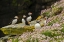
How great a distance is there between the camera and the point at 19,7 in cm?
4166

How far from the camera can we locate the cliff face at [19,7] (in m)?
38.2

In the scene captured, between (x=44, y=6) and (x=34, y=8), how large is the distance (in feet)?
5.67

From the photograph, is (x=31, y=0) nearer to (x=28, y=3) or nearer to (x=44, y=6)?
(x=28, y=3)

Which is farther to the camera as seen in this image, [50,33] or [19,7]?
[19,7]

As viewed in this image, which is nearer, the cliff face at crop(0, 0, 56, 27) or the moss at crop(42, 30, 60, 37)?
the moss at crop(42, 30, 60, 37)

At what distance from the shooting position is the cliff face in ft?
125

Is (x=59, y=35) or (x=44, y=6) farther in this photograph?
(x=44, y=6)

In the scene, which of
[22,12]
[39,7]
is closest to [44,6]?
[39,7]

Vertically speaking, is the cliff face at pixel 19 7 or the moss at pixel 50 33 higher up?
the cliff face at pixel 19 7

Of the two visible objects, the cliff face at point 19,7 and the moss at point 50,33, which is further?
the cliff face at point 19,7

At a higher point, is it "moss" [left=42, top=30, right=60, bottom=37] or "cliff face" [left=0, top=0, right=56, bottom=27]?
"cliff face" [left=0, top=0, right=56, bottom=27]

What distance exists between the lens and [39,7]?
129ft

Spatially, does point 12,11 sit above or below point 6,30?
above

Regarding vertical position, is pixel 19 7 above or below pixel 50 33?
above
